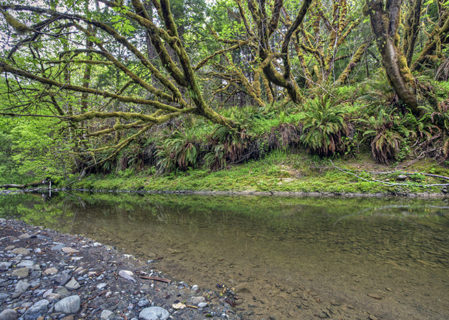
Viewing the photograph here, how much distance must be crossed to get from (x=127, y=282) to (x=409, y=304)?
2.14 meters

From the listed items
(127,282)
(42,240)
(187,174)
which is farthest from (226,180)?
(127,282)

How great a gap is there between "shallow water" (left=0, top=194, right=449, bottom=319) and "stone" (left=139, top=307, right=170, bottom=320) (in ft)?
1.62

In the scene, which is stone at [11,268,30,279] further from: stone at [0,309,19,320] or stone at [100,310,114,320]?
stone at [100,310,114,320]

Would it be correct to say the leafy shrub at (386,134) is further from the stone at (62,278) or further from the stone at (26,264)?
the stone at (26,264)

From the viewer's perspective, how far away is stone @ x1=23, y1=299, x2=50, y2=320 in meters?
1.39

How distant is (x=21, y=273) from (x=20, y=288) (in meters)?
0.29

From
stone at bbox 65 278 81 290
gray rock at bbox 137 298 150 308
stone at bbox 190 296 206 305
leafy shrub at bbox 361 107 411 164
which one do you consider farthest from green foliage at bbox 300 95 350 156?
stone at bbox 65 278 81 290

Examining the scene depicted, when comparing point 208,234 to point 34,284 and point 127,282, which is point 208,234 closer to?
point 127,282

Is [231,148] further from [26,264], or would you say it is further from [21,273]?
[21,273]

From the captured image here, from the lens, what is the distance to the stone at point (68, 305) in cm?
Answer: 146

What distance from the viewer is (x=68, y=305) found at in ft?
4.86

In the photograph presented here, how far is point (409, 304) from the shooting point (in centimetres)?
149

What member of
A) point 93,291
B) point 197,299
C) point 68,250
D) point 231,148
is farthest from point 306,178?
point 93,291

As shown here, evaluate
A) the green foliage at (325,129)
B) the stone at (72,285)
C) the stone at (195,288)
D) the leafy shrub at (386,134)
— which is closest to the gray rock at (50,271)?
the stone at (72,285)
